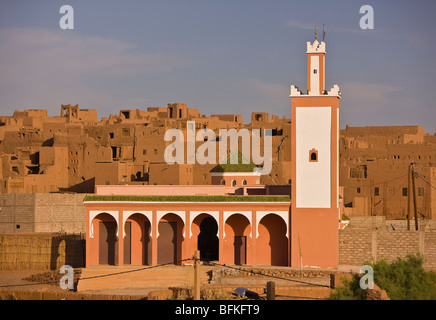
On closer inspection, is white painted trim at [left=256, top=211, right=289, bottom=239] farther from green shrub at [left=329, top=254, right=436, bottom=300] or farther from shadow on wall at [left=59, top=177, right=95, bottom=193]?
shadow on wall at [left=59, top=177, right=95, bottom=193]

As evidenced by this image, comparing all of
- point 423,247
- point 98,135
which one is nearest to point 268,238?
point 423,247

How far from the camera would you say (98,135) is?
77.2 metres

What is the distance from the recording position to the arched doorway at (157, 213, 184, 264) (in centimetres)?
4369

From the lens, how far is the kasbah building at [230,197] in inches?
1657

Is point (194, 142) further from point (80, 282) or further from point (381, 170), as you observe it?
point (80, 282)

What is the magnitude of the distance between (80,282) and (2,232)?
61.9 feet

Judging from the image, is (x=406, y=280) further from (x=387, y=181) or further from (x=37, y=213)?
(x=37, y=213)

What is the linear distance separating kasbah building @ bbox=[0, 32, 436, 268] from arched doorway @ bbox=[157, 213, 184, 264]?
0.15 ft

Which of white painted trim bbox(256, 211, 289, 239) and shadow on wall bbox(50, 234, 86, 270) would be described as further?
shadow on wall bbox(50, 234, 86, 270)

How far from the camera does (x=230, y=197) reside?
140ft

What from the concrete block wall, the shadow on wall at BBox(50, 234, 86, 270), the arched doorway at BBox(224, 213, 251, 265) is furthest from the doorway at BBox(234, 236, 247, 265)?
the shadow on wall at BBox(50, 234, 86, 270)

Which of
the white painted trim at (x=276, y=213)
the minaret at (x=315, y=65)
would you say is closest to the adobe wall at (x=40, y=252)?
the white painted trim at (x=276, y=213)

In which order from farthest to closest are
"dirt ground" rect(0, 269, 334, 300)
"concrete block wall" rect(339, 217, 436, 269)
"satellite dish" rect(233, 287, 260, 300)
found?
"concrete block wall" rect(339, 217, 436, 269) → "dirt ground" rect(0, 269, 334, 300) → "satellite dish" rect(233, 287, 260, 300)

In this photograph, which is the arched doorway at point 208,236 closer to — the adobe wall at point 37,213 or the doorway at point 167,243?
the doorway at point 167,243
